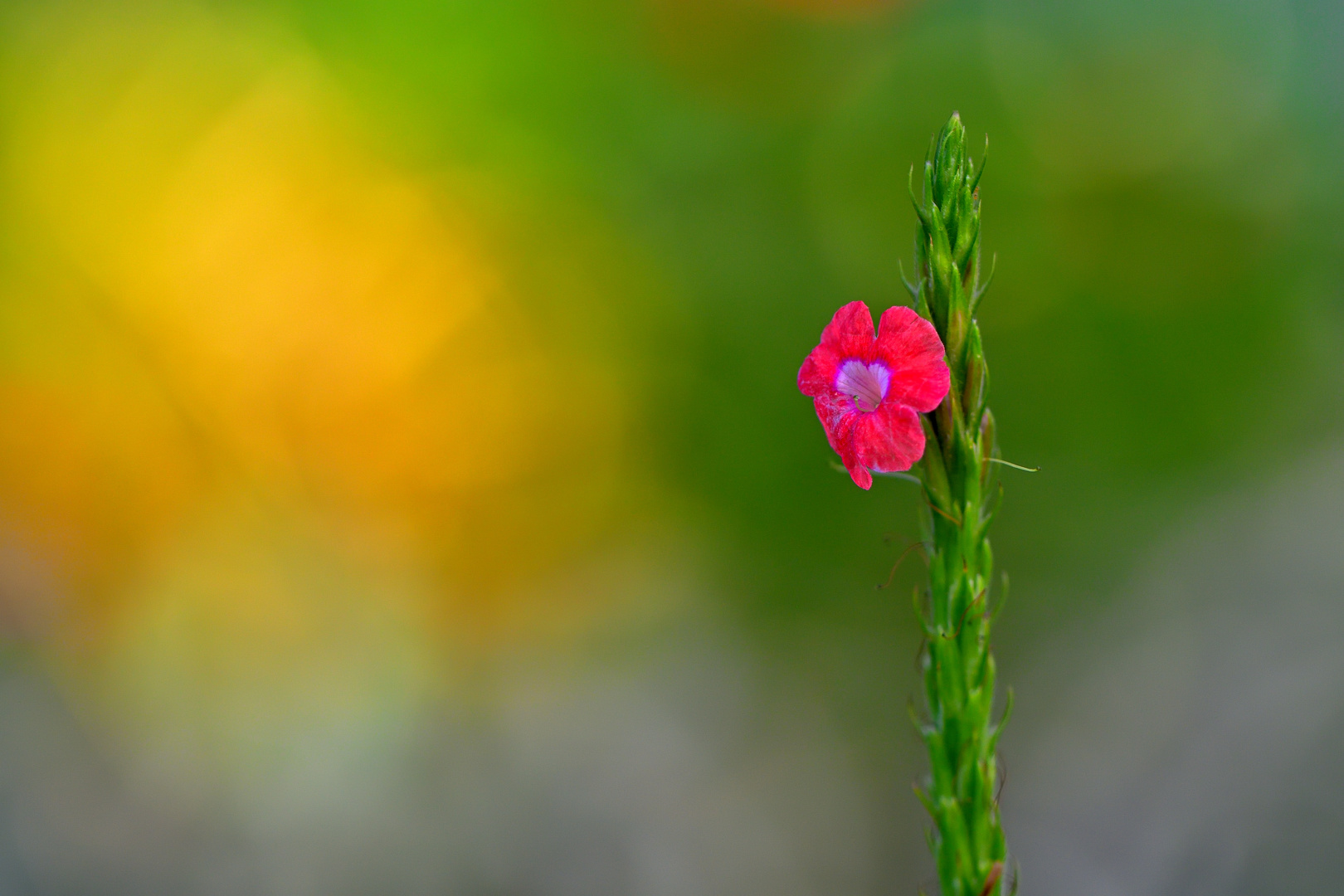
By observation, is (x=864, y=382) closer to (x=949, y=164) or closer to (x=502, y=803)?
(x=949, y=164)

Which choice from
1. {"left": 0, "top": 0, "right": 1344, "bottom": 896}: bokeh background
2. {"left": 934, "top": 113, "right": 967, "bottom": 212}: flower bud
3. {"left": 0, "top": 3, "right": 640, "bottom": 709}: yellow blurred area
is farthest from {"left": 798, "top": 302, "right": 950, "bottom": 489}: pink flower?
{"left": 0, "top": 3, "right": 640, "bottom": 709}: yellow blurred area

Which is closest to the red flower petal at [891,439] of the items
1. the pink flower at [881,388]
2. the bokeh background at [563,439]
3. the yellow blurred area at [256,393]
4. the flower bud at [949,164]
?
the pink flower at [881,388]

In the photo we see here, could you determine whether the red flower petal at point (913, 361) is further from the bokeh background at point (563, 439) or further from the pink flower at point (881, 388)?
the bokeh background at point (563, 439)

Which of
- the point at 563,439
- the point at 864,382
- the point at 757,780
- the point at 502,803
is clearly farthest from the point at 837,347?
the point at 502,803

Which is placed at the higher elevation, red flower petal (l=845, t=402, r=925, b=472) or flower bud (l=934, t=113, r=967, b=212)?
flower bud (l=934, t=113, r=967, b=212)

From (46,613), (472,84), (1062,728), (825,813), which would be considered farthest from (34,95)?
(1062,728)

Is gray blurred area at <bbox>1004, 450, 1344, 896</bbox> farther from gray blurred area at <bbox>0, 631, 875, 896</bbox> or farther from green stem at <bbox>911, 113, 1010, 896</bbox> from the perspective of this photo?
green stem at <bbox>911, 113, 1010, 896</bbox>

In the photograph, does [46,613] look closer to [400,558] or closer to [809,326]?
[400,558]

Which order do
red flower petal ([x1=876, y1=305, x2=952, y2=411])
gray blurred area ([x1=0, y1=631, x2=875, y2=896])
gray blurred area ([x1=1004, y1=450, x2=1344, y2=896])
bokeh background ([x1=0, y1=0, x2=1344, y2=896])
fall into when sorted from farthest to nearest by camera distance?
gray blurred area ([x1=0, y1=631, x2=875, y2=896])
bokeh background ([x1=0, y1=0, x2=1344, y2=896])
gray blurred area ([x1=1004, y1=450, x2=1344, y2=896])
red flower petal ([x1=876, y1=305, x2=952, y2=411])
